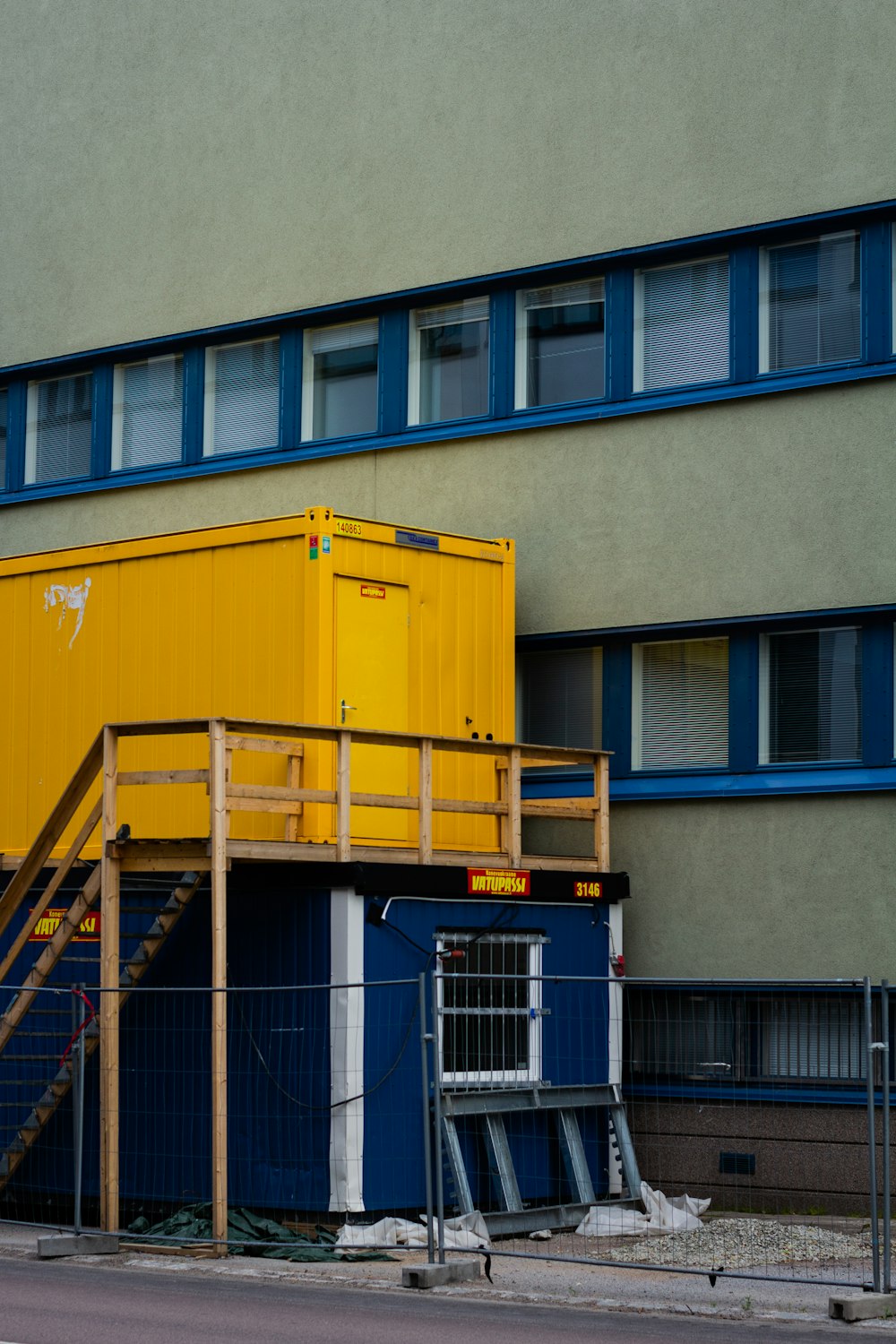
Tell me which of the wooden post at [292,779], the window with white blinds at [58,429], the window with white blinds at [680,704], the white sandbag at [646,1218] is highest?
the window with white blinds at [58,429]

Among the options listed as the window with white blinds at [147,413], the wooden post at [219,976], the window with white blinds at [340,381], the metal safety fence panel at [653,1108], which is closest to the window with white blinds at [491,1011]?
the metal safety fence panel at [653,1108]

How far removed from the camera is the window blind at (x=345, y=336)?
19.7m

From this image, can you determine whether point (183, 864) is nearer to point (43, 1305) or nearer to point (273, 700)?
point (273, 700)

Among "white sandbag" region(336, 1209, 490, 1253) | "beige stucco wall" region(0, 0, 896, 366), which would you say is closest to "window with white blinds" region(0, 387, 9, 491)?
"beige stucco wall" region(0, 0, 896, 366)

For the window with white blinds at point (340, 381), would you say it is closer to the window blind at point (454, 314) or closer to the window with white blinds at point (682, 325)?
the window blind at point (454, 314)

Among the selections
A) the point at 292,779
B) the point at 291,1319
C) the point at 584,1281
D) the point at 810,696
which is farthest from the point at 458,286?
the point at 291,1319

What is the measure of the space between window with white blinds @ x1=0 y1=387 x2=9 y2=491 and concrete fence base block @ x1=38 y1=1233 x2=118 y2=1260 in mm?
11023

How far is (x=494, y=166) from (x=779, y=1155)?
374 inches

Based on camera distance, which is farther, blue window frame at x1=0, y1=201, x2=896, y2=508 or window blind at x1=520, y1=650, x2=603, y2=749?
window blind at x1=520, y1=650, x2=603, y2=749

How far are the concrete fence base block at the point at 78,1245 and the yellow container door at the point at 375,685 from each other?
403 centimetres

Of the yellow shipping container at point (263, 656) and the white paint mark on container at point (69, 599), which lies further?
the white paint mark on container at point (69, 599)

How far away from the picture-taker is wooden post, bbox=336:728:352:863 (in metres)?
14.7

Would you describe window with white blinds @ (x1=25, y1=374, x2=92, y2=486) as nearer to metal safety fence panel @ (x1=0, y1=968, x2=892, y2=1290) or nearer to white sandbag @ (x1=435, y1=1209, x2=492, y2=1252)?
metal safety fence panel @ (x1=0, y1=968, x2=892, y2=1290)

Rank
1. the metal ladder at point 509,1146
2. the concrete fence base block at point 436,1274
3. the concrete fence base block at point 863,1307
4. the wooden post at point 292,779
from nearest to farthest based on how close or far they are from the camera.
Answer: the concrete fence base block at point 863,1307 → the concrete fence base block at point 436,1274 → the metal ladder at point 509,1146 → the wooden post at point 292,779
